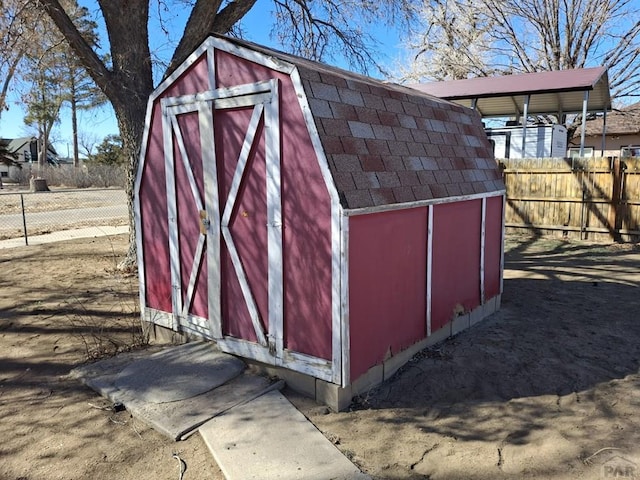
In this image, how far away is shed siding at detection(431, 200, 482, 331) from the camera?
5016 millimetres

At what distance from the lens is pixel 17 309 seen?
670 centimetres

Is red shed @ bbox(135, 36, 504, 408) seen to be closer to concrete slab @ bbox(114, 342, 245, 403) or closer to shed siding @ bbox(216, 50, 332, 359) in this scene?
shed siding @ bbox(216, 50, 332, 359)

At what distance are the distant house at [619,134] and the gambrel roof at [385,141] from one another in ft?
74.0

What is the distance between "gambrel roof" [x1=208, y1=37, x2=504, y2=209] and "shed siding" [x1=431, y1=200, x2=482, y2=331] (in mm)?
245

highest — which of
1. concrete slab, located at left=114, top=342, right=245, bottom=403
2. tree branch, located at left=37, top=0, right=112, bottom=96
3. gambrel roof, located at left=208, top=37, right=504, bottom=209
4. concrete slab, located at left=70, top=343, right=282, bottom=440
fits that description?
tree branch, located at left=37, top=0, right=112, bottom=96

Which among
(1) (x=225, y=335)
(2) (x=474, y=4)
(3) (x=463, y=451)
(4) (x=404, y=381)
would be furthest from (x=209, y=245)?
(2) (x=474, y=4)

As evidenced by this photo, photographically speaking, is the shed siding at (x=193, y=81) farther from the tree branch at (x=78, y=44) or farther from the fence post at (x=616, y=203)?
the fence post at (x=616, y=203)

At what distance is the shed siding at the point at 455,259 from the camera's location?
5016mm

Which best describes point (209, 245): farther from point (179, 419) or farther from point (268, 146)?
point (179, 419)

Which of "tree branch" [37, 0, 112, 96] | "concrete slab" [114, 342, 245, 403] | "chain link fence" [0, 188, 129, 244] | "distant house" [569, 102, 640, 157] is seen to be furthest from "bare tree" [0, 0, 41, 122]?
"distant house" [569, 102, 640, 157]

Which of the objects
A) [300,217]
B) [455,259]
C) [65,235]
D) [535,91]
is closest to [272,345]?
[300,217]

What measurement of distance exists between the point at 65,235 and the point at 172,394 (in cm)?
1093

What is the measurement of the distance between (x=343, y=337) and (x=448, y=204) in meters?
2.14

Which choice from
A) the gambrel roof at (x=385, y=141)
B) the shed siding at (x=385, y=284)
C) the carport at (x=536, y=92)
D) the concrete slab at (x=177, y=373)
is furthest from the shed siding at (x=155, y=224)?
the carport at (x=536, y=92)
